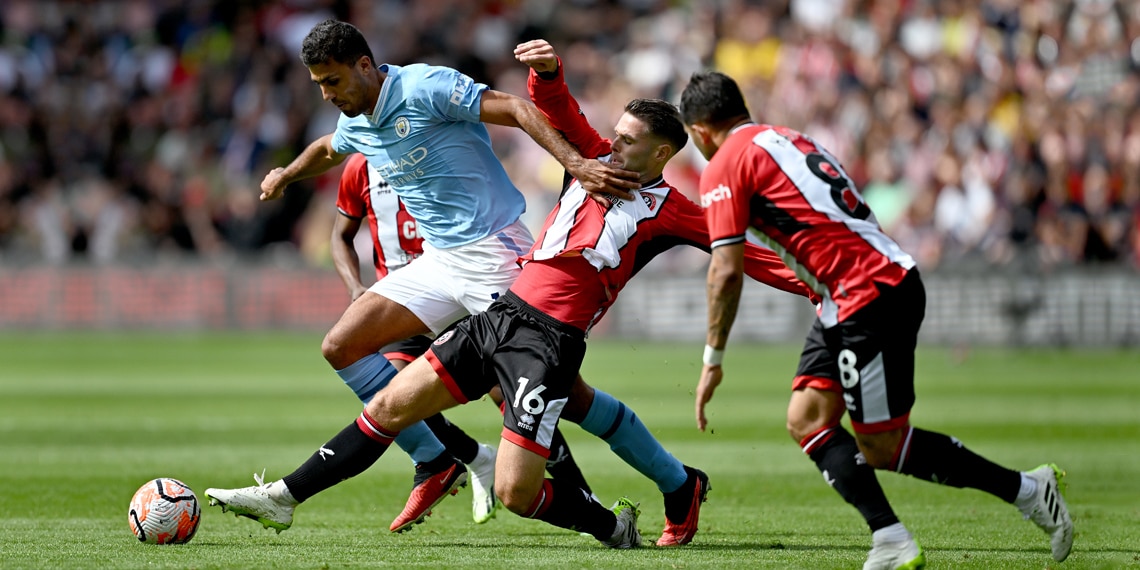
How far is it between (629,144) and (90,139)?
2181 centimetres

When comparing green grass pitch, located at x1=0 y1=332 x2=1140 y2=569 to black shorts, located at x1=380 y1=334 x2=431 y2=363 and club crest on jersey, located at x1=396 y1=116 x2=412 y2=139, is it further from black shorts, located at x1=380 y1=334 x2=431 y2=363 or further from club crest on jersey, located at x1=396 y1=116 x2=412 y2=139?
club crest on jersey, located at x1=396 y1=116 x2=412 y2=139

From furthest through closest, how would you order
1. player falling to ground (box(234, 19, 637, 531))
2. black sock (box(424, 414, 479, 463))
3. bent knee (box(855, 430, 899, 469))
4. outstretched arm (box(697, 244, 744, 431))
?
1. black sock (box(424, 414, 479, 463))
2. player falling to ground (box(234, 19, 637, 531))
3. bent knee (box(855, 430, 899, 469))
4. outstretched arm (box(697, 244, 744, 431))

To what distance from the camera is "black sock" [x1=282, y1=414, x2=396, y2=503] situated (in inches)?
280

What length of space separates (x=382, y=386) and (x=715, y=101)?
251 centimetres

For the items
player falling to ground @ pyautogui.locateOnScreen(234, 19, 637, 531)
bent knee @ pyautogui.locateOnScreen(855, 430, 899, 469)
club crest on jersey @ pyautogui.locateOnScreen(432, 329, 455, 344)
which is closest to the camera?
bent knee @ pyautogui.locateOnScreen(855, 430, 899, 469)

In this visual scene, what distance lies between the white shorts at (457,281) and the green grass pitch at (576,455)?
3.87 ft

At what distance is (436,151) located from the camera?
7.72 meters

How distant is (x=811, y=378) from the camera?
6621 mm

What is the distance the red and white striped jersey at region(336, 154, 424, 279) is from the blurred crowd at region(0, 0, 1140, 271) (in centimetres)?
1241

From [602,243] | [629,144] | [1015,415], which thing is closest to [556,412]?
[602,243]

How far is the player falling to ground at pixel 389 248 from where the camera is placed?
8.52m

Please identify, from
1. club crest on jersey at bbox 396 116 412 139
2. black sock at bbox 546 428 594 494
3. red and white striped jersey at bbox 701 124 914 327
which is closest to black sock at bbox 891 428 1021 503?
red and white striped jersey at bbox 701 124 914 327

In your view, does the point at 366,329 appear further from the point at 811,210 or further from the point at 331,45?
the point at 811,210

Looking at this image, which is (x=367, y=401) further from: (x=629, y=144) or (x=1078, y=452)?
(x=1078, y=452)
